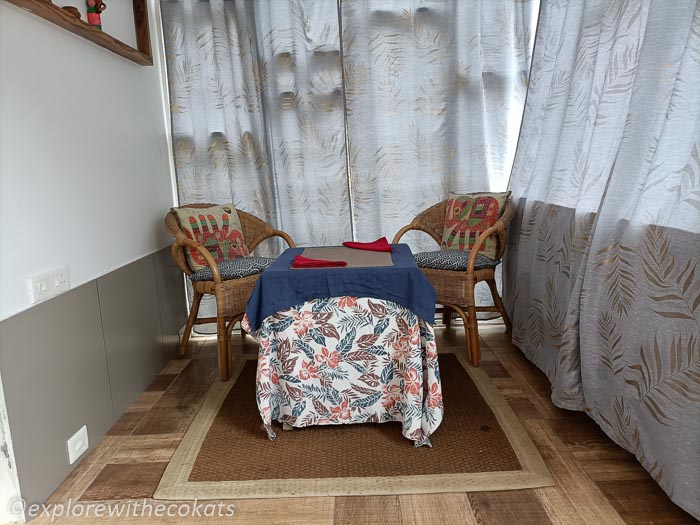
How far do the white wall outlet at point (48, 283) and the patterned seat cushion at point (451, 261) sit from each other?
5.97 ft

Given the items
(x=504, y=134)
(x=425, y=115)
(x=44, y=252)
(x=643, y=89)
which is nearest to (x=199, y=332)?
(x=44, y=252)

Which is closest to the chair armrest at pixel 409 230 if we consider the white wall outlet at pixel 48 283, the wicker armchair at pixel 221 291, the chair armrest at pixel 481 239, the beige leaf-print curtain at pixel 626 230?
the chair armrest at pixel 481 239

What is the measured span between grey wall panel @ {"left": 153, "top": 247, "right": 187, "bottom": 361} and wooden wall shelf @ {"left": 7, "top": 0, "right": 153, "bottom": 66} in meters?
1.09

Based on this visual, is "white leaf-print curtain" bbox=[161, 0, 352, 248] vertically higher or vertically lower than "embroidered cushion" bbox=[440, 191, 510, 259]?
higher

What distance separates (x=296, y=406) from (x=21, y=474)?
39.1 inches

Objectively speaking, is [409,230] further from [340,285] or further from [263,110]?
[340,285]

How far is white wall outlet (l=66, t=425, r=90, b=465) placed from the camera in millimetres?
2092

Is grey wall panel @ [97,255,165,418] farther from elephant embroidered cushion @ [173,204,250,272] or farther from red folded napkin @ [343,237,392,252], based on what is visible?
red folded napkin @ [343,237,392,252]

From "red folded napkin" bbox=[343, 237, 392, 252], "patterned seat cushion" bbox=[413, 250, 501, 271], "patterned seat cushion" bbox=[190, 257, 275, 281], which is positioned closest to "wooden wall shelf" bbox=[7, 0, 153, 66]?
"patterned seat cushion" bbox=[190, 257, 275, 281]

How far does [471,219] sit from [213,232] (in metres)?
1.54

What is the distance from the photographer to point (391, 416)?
2.32 m

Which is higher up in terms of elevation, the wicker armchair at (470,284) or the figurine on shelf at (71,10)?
the figurine on shelf at (71,10)

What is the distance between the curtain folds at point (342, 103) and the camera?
3510mm

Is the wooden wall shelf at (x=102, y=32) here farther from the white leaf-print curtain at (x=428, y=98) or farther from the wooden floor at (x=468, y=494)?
the wooden floor at (x=468, y=494)
